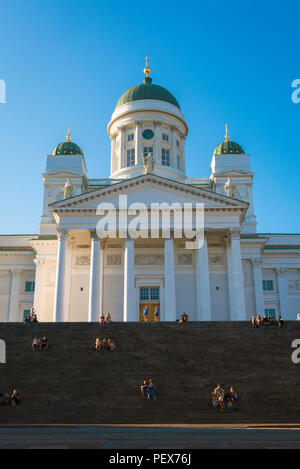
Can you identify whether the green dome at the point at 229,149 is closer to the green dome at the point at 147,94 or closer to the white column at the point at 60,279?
the green dome at the point at 147,94

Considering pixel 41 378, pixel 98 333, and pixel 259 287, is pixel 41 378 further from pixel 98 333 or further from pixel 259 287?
pixel 259 287

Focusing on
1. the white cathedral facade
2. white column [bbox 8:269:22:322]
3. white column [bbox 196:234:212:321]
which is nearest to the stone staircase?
white column [bbox 196:234:212:321]

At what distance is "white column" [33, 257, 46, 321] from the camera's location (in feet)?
130

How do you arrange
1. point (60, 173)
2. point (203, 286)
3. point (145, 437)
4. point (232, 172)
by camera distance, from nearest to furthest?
point (145, 437) < point (203, 286) < point (60, 173) < point (232, 172)

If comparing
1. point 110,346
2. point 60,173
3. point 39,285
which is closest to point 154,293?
point 39,285

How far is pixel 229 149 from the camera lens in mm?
48219

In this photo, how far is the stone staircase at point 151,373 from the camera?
→ 1862cm

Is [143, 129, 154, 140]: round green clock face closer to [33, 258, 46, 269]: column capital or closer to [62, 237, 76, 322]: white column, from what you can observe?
[33, 258, 46, 269]: column capital

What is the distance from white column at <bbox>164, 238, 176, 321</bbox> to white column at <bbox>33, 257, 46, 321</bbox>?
1154cm

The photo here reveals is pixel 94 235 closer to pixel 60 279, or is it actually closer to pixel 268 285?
pixel 60 279

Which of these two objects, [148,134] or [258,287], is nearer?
[258,287]

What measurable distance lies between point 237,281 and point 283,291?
11.4m

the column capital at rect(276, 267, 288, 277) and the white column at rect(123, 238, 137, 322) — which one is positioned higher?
the column capital at rect(276, 267, 288, 277)
